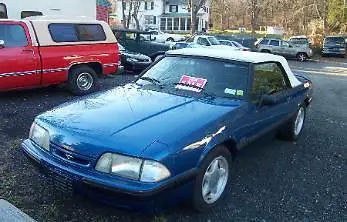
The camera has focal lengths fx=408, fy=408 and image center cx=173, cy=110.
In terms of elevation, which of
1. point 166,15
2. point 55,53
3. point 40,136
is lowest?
point 40,136

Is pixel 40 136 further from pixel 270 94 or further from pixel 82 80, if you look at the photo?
pixel 82 80

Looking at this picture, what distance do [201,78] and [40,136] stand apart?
1.93m

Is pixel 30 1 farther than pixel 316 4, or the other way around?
pixel 316 4

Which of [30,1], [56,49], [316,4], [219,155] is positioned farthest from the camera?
[316,4]

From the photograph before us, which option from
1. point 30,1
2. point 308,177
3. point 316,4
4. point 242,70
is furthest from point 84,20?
point 316,4

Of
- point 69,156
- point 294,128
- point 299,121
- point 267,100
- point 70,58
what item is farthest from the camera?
point 70,58

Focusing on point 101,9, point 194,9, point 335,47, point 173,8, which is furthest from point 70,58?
point 173,8

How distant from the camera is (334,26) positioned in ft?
136

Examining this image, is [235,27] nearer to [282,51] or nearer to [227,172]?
[282,51]

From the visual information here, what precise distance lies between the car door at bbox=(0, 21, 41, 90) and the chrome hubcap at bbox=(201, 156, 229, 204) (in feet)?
17.7

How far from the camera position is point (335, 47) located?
31.6 m

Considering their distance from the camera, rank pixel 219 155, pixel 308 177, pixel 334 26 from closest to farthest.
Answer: pixel 219 155, pixel 308 177, pixel 334 26

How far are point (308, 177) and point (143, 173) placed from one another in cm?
263

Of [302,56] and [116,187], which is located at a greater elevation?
[302,56]
